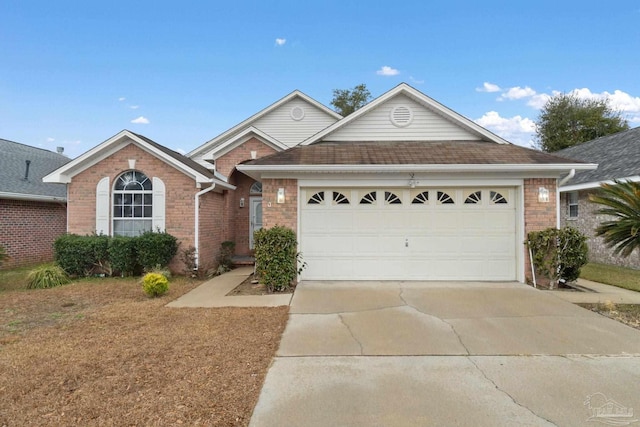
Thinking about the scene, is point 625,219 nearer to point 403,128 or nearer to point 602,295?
point 602,295

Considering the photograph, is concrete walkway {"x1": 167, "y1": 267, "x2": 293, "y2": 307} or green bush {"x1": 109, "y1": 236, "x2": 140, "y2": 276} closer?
concrete walkway {"x1": 167, "y1": 267, "x2": 293, "y2": 307}

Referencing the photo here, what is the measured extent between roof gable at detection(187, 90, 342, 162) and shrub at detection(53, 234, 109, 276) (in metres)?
8.30

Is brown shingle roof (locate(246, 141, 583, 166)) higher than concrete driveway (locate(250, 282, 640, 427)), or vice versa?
brown shingle roof (locate(246, 141, 583, 166))

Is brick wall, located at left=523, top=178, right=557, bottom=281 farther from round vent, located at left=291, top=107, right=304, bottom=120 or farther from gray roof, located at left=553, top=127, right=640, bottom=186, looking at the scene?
round vent, located at left=291, top=107, right=304, bottom=120

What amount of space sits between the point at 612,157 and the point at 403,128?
9.86 meters

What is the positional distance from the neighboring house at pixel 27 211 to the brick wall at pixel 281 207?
30.1 ft

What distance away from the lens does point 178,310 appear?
6441 mm

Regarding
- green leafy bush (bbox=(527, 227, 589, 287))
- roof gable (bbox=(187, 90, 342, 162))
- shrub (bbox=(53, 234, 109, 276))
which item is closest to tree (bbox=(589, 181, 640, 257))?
green leafy bush (bbox=(527, 227, 589, 287))

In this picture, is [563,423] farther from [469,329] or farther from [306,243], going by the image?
[306,243]

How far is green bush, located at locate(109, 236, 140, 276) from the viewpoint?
9.47 meters

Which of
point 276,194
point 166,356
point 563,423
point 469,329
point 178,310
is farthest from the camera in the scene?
point 276,194

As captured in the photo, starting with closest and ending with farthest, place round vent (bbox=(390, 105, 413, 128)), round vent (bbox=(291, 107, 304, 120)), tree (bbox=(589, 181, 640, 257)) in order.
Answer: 1. tree (bbox=(589, 181, 640, 257))
2. round vent (bbox=(390, 105, 413, 128))
3. round vent (bbox=(291, 107, 304, 120))

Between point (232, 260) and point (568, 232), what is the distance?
10.1 meters

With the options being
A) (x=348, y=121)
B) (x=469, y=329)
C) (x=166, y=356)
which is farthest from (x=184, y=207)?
(x=469, y=329)
